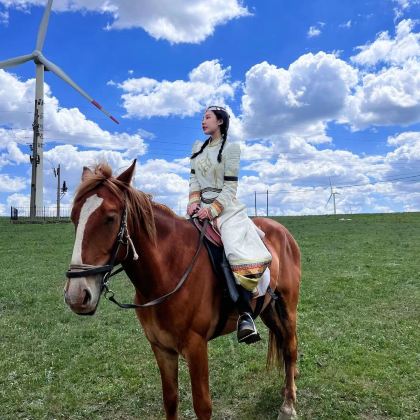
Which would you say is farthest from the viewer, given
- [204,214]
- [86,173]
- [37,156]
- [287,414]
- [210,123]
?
[37,156]

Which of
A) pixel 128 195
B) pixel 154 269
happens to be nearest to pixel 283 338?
pixel 154 269

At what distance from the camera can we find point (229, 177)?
5.15 metres

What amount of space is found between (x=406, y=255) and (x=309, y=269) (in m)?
6.71

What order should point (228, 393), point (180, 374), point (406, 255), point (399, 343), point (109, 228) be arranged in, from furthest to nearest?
point (406, 255) < point (399, 343) < point (180, 374) < point (228, 393) < point (109, 228)

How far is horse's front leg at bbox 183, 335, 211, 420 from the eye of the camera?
4.49 metres

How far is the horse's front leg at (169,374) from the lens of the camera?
4852 mm

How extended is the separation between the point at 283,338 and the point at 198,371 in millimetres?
2351

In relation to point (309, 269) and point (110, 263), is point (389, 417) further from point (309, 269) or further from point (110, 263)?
point (309, 269)

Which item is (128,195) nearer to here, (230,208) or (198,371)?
(230,208)

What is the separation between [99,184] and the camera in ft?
13.0

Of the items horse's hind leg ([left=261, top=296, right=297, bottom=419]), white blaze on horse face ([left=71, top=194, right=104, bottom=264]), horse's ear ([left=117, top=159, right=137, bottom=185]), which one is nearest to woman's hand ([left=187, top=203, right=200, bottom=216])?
horse's ear ([left=117, top=159, right=137, bottom=185])

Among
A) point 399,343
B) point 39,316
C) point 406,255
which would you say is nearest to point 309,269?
point 406,255

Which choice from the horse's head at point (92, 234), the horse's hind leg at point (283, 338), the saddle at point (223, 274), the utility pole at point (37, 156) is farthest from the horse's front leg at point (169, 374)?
the utility pole at point (37, 156)

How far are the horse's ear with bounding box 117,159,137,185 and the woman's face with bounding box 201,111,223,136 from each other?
4.66 feet
